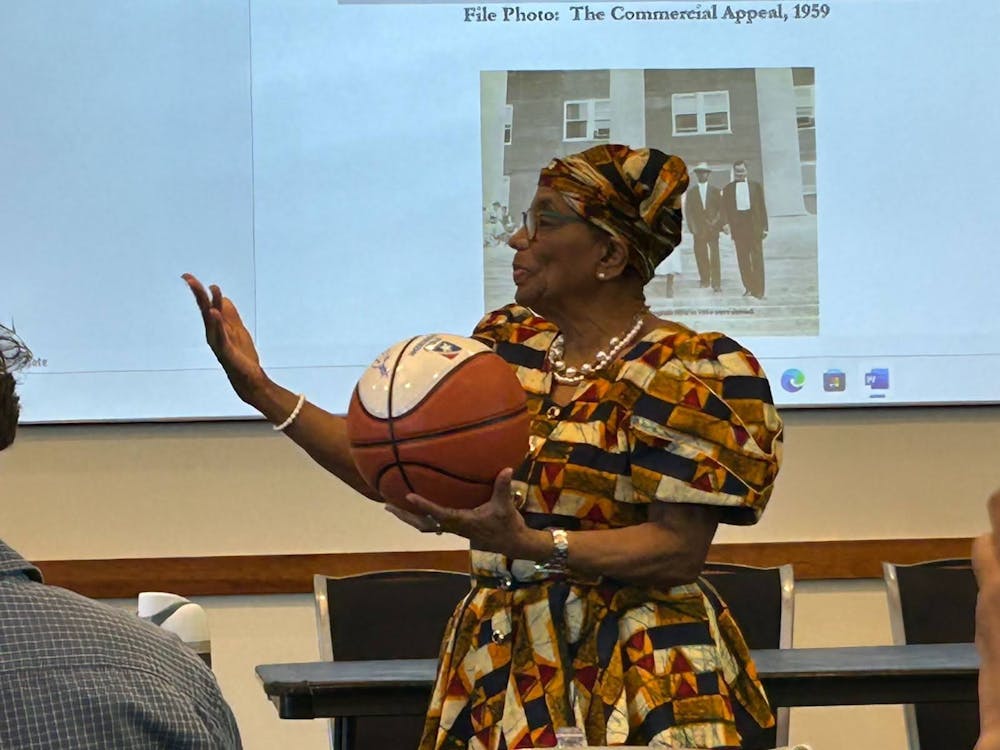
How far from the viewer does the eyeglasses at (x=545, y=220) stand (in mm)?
2098

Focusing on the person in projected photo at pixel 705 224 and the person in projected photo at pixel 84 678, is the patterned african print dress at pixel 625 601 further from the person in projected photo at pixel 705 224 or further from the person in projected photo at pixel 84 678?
the person in projected photo at pixel 705 224

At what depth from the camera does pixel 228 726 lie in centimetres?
130

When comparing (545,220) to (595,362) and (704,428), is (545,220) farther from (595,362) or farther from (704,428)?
(704,428)

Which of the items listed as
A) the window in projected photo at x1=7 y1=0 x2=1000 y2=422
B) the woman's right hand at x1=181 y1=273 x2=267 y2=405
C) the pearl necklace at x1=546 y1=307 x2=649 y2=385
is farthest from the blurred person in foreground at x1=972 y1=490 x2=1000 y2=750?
the window in projected photo at x1=7 y1=0 x2=1000 y2=422

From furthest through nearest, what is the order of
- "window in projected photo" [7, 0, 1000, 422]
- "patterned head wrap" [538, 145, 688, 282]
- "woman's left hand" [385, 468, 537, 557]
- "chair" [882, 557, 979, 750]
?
"window in projected photo" [7, 0, 1000, 422]
"chair" [882, 557, 979, 750]
"patterned head wrap" [538, 145, 688, 282]
"woman's left hand" [385, 468, 537, 557]

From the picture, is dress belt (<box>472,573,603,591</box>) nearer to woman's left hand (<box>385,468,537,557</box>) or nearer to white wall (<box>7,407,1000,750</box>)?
woman's left hand (<box>385,468,537,557</box>)

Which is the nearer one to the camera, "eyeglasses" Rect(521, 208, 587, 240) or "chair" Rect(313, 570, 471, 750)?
"eyeglasses" Rect(521, 208, 587, 240)

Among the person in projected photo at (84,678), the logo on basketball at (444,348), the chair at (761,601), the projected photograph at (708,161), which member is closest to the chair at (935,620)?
the chair at (761,601)

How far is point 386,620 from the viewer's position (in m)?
3.30

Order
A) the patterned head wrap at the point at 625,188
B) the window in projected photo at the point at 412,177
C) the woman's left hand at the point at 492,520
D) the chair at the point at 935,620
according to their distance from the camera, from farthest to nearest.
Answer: the window in projected photo at the point at 412,177
the chair at the point at 935,620
the patterned head wrap at the point at 625,188
the woman's left hand at the point at 492,520

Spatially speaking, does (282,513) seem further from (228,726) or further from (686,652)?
(228,726)

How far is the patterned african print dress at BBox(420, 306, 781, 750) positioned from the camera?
1955 mm

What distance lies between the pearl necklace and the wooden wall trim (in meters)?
2.01

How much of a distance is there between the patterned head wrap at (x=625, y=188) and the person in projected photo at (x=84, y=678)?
1041mm
